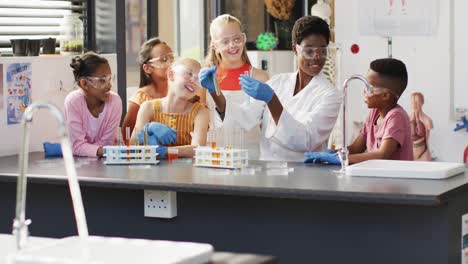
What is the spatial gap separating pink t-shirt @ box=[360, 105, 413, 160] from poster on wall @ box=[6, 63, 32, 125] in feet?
5.12

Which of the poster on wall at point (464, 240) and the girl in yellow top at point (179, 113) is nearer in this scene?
the poster on wall at point (464, 240)

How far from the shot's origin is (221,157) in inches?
143

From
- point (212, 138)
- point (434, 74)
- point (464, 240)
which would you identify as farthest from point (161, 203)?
point (434, 74)

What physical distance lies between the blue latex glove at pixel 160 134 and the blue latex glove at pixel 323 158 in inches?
24.6

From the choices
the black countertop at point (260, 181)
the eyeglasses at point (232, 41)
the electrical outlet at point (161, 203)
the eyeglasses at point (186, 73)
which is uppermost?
the eyeglasses at point (232, 41)

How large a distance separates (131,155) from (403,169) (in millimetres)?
1085

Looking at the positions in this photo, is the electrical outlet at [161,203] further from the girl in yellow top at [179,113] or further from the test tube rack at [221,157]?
the girl in yellow top at [179,113]

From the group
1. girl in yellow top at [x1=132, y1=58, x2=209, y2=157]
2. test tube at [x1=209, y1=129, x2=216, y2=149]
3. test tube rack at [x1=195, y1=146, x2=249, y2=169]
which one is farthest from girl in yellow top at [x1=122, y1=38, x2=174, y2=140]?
test tube rack at [x1=195, y1=146, x2=249, y2=169]

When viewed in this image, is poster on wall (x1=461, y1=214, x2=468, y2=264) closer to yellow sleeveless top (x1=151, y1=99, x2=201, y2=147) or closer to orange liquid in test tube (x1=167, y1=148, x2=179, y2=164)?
orange liquid in test tube (x1=167, y1=148, x2=179, y2=164)

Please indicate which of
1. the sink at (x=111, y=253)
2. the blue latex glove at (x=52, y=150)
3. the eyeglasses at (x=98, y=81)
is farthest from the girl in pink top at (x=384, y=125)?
the sink at (x=111, y=253)

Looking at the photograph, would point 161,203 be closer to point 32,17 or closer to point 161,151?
point 161,151

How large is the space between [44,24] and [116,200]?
1734 millimetres

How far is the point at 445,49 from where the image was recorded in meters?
6.13

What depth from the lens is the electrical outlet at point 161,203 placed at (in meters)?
3.41
